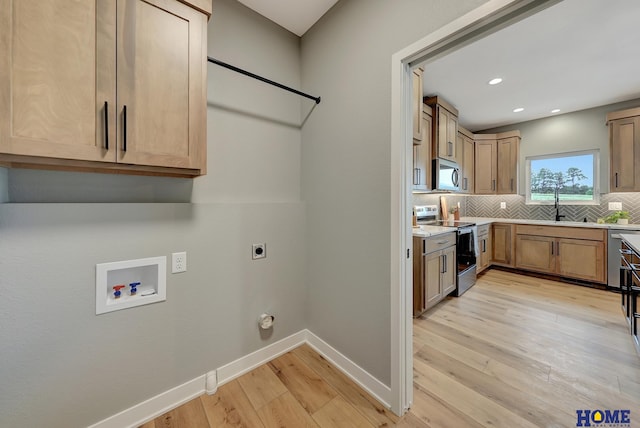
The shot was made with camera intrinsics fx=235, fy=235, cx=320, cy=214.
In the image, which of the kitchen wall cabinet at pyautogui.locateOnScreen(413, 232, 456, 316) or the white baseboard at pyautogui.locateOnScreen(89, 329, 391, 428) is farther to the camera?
the kitchen wall cabinet at pyautogui.locateOnScreen(413, 232, 456, 316)

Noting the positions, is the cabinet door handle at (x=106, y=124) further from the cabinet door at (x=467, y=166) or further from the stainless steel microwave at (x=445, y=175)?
the cabinet door at (x=467, y=166)

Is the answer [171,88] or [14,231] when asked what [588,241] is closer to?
[171,88]

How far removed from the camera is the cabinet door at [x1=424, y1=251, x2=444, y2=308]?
2.53 metres

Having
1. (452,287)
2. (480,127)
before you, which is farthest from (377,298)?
(480,127)

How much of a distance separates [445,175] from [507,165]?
6.73 feet

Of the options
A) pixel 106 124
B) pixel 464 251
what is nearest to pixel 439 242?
pixel 464 251

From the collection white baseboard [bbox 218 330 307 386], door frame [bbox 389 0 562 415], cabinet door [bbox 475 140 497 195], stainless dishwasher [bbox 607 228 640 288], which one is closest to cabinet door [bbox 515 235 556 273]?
stainless dishwasher [bbox 607 228 640 288]

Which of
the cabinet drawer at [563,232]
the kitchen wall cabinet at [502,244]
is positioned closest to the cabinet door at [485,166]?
the kitchen wall cabinet at [502,244]

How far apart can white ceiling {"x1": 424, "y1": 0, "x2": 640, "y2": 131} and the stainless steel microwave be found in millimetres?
948

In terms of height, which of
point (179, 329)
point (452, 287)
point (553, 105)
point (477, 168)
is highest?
point (553, 105)

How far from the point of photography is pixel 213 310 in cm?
160

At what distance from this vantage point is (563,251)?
361cm

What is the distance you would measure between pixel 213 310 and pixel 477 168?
499cm

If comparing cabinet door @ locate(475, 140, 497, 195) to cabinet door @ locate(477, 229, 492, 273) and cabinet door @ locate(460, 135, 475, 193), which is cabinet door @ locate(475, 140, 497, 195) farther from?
cabinet door @ locate(477, 229, 492, 273)
